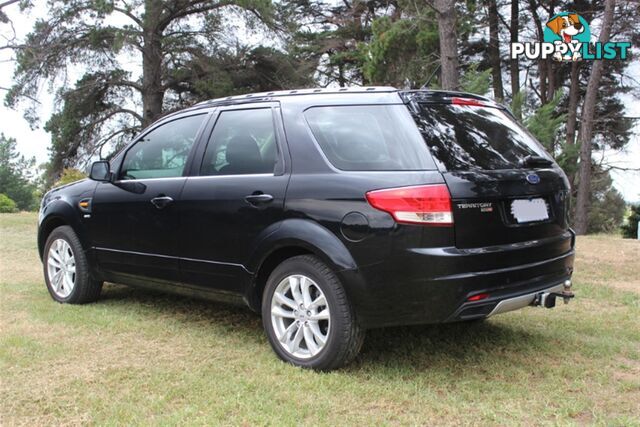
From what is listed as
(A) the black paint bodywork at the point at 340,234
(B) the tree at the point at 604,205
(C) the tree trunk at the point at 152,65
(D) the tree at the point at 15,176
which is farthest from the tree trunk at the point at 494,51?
(D) the tree at the point at 15,176

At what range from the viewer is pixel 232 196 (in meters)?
3.99

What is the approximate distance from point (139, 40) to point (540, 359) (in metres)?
18.3

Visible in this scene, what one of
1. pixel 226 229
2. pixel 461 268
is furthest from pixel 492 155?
pixel 226 229

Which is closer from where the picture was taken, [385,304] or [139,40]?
[385,304]

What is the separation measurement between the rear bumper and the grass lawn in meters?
0.44

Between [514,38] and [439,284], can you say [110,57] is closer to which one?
[514,38]

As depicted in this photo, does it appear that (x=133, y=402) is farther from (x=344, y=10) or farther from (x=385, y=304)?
(x=344, y=10)

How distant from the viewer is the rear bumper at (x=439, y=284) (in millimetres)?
3184

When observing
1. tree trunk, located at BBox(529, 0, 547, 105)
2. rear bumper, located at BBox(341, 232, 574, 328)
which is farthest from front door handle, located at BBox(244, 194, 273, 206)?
tree trunk, located at BBox(529, 0, 547, 105)

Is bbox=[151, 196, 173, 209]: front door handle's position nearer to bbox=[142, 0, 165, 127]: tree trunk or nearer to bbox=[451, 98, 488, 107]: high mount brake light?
bbox=[451, 98, 488, 107]: high mount brake light

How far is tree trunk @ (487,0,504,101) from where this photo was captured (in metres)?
21.9

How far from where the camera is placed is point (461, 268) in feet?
10.5

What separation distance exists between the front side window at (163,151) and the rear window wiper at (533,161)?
2.34m

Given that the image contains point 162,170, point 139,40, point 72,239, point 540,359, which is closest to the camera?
point 540,359
